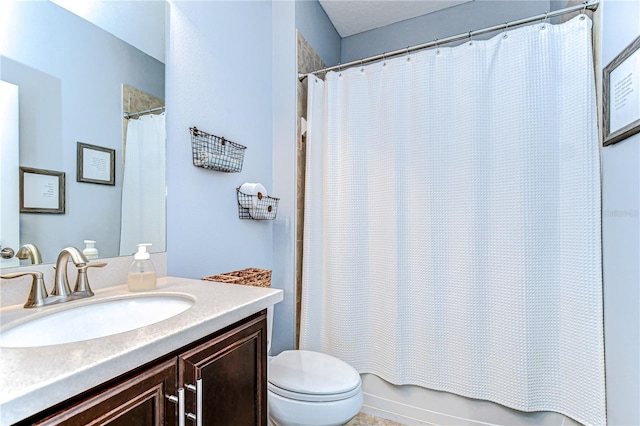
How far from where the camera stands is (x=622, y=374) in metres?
1.14

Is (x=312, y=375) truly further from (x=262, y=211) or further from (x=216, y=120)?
(x=216, y=120)

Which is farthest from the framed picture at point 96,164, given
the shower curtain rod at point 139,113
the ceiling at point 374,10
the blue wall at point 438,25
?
the blue wall at point 438,25

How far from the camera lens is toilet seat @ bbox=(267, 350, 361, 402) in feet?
3.89

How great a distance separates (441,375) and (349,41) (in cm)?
252

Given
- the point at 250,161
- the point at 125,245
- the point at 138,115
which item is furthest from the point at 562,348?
the point at 138,115

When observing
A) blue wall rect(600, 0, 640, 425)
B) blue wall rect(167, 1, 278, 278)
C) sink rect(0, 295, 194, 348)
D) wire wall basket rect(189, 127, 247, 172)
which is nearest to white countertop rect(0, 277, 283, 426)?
sink rect(0, 295, 194, 348)

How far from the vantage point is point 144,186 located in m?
1.11

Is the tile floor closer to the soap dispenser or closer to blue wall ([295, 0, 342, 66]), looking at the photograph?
the soap dispenser

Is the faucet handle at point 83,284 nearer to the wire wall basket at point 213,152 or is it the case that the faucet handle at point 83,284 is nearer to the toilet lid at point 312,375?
the wire wall basket at point 213,152

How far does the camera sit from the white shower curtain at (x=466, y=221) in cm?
136

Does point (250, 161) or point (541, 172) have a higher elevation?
point (250, 161)

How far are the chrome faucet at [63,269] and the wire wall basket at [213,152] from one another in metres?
0.61

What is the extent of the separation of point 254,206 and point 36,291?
918mm

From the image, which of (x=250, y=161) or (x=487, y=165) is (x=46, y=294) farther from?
(x=487, y=165)
